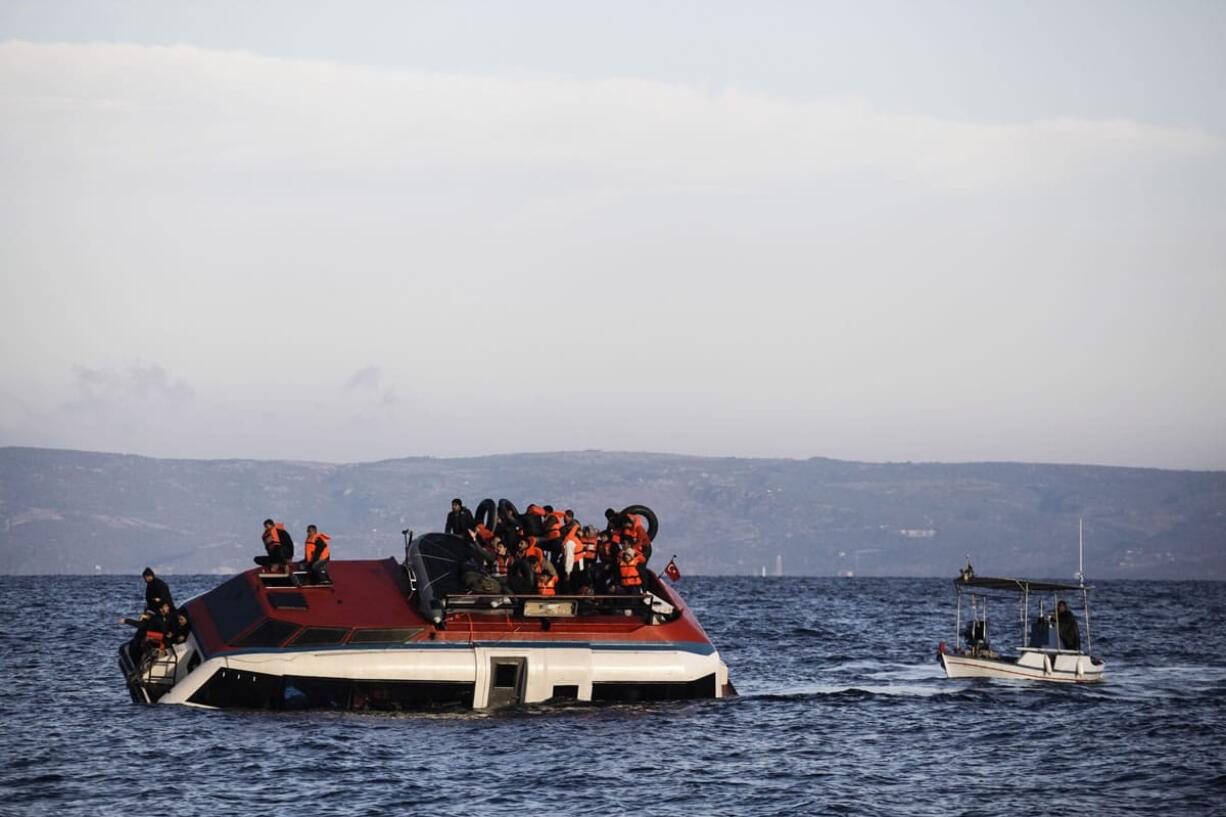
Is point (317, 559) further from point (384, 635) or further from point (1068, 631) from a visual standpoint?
point (1068, 631)

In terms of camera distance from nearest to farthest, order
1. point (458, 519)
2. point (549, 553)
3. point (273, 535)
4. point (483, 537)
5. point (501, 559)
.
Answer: point (501, 559)
point (549, 553)
point (273, 535)
point (483, 537)
point (458, 519)

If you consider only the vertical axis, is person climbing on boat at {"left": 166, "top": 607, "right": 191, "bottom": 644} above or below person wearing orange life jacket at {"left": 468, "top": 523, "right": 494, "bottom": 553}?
below

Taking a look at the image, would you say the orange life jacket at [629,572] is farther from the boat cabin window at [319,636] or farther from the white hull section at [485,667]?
the boat cabin window at [319,636]

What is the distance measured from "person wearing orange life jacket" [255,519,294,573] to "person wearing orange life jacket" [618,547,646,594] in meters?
6.65

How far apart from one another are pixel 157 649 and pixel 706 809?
40.3 ft

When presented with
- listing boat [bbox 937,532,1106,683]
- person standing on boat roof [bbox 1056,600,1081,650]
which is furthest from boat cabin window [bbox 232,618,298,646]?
person standing on boat roof [bbox 1056,600,1081,650]

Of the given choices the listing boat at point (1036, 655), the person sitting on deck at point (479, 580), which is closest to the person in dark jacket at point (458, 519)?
the person sitting on deck at point (479, 580)

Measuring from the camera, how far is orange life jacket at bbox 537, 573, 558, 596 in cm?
3241

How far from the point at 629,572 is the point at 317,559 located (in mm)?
6100

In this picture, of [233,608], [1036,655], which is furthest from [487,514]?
[1036,655]

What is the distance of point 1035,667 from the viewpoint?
1559 inches

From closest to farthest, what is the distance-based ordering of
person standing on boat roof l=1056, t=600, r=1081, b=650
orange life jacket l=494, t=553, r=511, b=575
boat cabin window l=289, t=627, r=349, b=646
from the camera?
1. boat cabin window l=289, t=627, r=349, b=646
2. orange life jacket l=494, t=553, r=511, b=575
3. person standing on boat roof l=1056, t=600, r=1081, b=650

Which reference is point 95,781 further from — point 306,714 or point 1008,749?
point 1008,749

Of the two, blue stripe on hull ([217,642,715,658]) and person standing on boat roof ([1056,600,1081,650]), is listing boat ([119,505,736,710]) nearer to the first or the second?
blue stripe on hull ([217,642,715,658])
